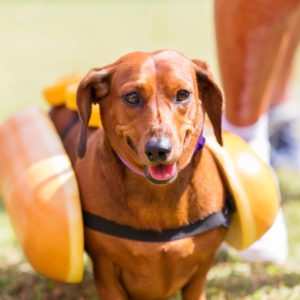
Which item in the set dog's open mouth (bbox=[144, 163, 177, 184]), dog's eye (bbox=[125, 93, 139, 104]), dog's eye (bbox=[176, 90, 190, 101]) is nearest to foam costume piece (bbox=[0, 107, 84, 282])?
dog's open mouth (bbox=[144, 163, 177, 184])

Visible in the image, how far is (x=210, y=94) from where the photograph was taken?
211 cm

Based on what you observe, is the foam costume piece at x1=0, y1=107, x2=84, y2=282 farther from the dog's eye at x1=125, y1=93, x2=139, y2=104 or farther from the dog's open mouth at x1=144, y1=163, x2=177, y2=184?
the dog's eye at x1=125, y1=93, x2=139, y2=104

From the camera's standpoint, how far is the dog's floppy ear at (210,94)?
203cm

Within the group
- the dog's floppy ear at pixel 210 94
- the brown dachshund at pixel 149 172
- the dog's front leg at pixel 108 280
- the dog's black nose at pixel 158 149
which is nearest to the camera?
the dog's black nose at pixel 158 149

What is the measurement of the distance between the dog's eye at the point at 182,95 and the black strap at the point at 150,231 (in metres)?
0.59

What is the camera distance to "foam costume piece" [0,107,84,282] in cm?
208

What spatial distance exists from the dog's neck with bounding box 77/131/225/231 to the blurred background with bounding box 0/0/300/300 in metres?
0.75

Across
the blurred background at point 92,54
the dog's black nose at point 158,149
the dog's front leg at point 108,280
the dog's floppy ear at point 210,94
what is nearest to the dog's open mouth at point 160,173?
the dog's black nose at point 158,149

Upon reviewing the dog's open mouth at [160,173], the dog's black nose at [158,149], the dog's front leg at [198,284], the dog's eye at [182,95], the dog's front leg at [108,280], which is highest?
the dog's eye at [182,95]

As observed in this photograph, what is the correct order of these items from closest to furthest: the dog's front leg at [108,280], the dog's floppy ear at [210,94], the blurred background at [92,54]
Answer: the dog's floppy ear at [210,94] → the dog's front leg at [108,280] → the blurred background at [92,54]

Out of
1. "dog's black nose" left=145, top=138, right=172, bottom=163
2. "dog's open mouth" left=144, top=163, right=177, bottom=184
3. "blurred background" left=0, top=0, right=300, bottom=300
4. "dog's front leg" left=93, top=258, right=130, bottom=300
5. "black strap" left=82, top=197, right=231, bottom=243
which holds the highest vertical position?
"dog's black nose" left=145, top=138, right=172, bottom=163

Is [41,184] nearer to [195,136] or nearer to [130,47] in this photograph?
[195,136]

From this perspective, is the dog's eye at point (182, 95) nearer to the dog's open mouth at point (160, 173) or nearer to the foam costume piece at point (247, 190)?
the dog's open mouth at point (160, 173)

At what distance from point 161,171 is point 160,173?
10mm
